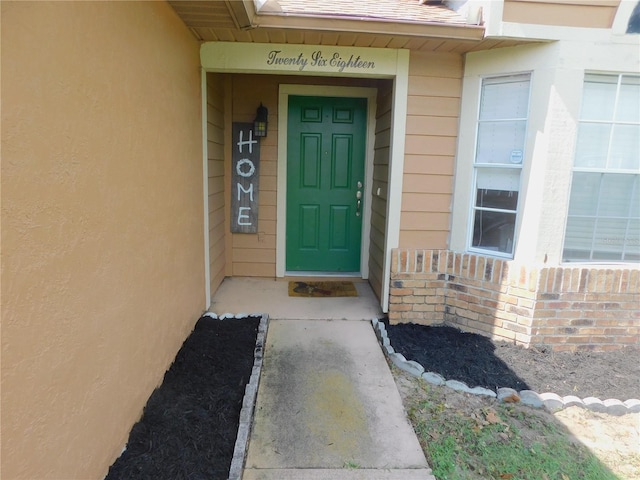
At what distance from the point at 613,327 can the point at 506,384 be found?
4.09ft

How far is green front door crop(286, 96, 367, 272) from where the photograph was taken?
471 centimetres

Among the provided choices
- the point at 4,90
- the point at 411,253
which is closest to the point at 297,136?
the point at 411,253

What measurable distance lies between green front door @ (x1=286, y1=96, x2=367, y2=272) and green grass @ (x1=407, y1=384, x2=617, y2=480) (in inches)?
99.2

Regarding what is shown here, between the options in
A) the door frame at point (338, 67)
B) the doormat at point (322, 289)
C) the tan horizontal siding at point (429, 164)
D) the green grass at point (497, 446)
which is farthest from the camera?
the doormat at point (322, 289)

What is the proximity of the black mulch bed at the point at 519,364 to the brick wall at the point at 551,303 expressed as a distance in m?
0.11

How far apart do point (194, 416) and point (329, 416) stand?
31.7 inches

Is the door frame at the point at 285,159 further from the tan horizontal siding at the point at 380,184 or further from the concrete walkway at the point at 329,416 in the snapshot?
the concrete walkway at the point at 329,416

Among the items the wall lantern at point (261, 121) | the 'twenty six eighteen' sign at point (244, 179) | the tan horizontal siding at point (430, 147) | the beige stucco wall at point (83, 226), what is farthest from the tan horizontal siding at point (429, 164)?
the beige stucco wall at point (83, 226)

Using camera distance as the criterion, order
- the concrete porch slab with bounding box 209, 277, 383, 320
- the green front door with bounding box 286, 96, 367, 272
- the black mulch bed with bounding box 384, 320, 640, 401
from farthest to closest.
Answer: the green front door with bounding box 286, 96, 367, 272, the concrete porch slab with bounding box 209, 277, 383, 320, the black mulch bed with bounding box 384, 320, 640, 401

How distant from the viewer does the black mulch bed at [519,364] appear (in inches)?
114

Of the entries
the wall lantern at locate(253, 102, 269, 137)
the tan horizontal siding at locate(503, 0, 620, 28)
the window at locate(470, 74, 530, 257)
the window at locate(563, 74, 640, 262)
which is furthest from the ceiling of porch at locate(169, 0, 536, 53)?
the wall lantern at locate(253, 102, 269, 137)

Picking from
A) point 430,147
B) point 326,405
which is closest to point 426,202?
point 430,147

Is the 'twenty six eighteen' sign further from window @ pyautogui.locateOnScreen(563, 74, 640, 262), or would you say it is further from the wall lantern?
window @ pyautogui.locateOnScreen(563, 74, 640, 262)

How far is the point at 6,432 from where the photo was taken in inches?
50.5
